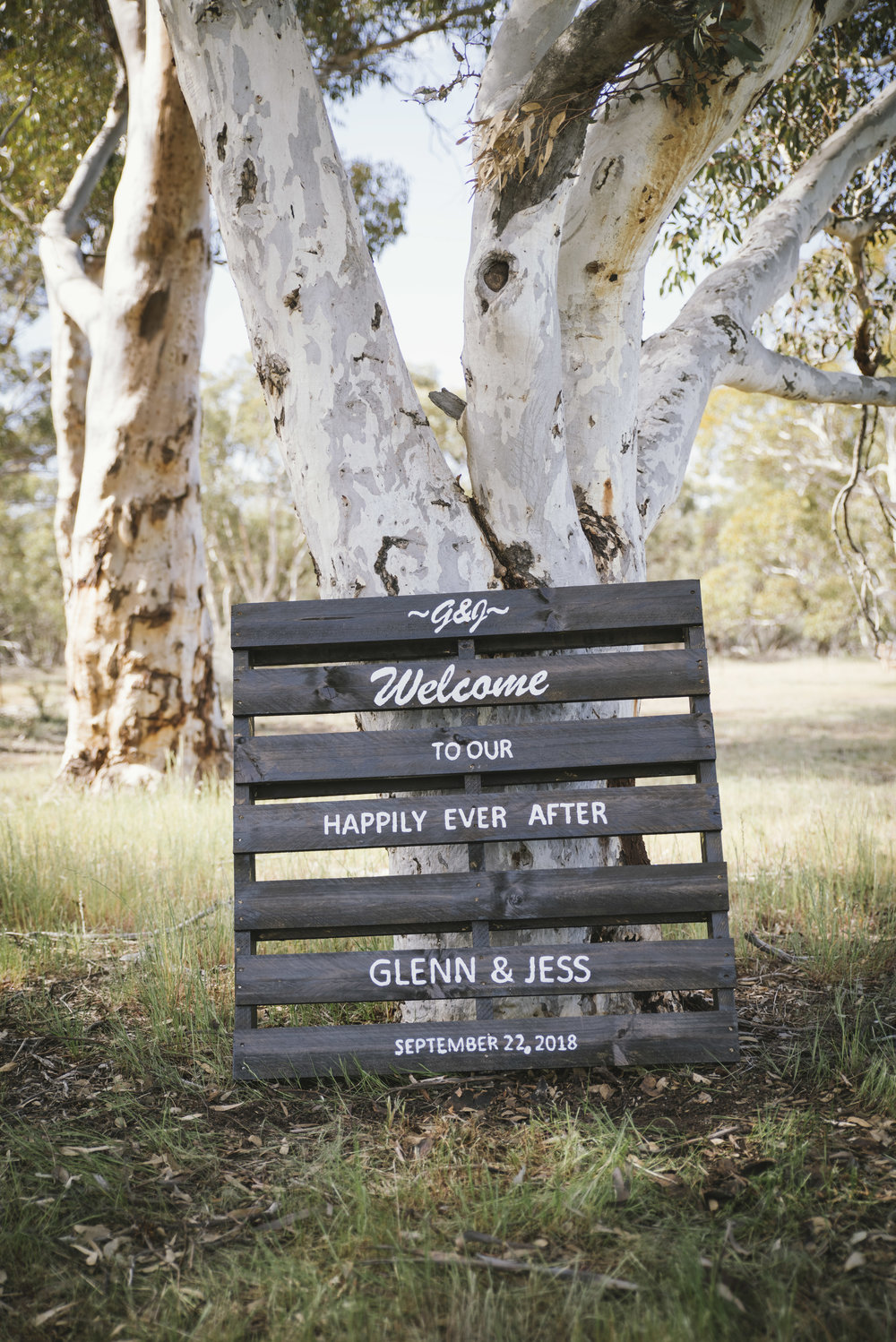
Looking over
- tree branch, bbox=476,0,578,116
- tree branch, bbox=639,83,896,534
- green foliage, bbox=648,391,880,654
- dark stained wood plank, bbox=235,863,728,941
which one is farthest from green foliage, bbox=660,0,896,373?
green foliage, bbox=648,391,880,654

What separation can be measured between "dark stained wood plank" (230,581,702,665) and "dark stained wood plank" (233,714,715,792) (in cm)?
29

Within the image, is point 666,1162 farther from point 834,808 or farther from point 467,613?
point 834,808

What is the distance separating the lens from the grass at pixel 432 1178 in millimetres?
1729

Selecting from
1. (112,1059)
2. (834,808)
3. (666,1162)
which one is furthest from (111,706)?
(666,1162)

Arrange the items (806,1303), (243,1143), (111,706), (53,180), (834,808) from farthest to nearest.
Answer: (53,180), (111,706), (834,808), (243,1143), (806,1303)

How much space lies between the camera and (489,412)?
9.53 ft

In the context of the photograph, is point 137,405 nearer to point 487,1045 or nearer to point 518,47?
point 518,47

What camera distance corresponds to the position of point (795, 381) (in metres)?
4.62

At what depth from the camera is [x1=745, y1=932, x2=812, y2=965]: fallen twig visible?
3648 millimetres

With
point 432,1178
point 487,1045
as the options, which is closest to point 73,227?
point 487,1045

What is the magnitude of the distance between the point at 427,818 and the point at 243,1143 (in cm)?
99

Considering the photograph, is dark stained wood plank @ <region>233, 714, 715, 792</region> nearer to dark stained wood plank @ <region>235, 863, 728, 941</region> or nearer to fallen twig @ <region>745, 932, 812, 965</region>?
dark stained wood plank @ <region>235, 863, 728, 941</region>

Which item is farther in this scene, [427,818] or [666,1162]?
[427,818]

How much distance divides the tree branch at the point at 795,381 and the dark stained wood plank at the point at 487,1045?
2.90 meters
